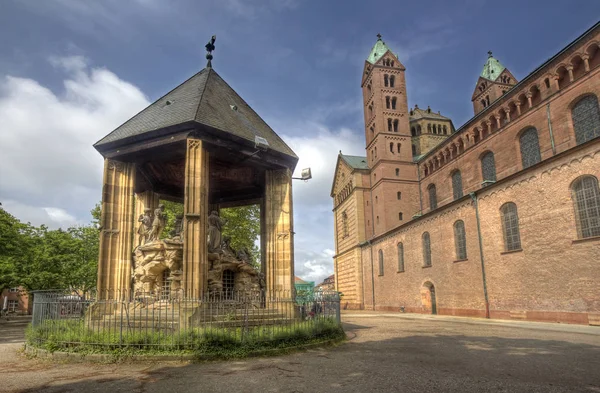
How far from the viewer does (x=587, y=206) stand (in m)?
18.9

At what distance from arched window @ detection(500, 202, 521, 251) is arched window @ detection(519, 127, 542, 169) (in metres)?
5.85

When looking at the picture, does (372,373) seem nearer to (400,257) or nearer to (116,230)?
(116,230)

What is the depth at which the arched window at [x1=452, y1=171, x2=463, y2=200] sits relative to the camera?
37844mm

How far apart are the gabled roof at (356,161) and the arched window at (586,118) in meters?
28.7

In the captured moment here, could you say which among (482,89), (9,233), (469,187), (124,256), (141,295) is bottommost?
(141,295)

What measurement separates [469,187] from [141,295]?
30.6m

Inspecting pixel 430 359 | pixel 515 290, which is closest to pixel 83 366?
pixel 430 359

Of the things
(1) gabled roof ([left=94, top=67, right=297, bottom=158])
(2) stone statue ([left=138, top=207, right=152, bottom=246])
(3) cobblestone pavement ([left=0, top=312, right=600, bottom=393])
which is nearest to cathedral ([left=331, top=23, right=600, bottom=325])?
(3) cobblestone pavement ([left=0, top=312, right=600, bottom=393])

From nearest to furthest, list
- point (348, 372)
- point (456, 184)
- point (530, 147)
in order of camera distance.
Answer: point (348, 372), point (530, 147), point (456, 184)

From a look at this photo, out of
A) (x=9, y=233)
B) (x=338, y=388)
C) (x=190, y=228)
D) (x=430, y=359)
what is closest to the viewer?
(x=338, y=388)

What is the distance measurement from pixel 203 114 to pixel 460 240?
73.8ft

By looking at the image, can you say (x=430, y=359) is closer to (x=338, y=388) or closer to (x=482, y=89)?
(x=338, y=388)

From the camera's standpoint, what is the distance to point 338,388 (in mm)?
6609

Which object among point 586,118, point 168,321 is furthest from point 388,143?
point 168,321
